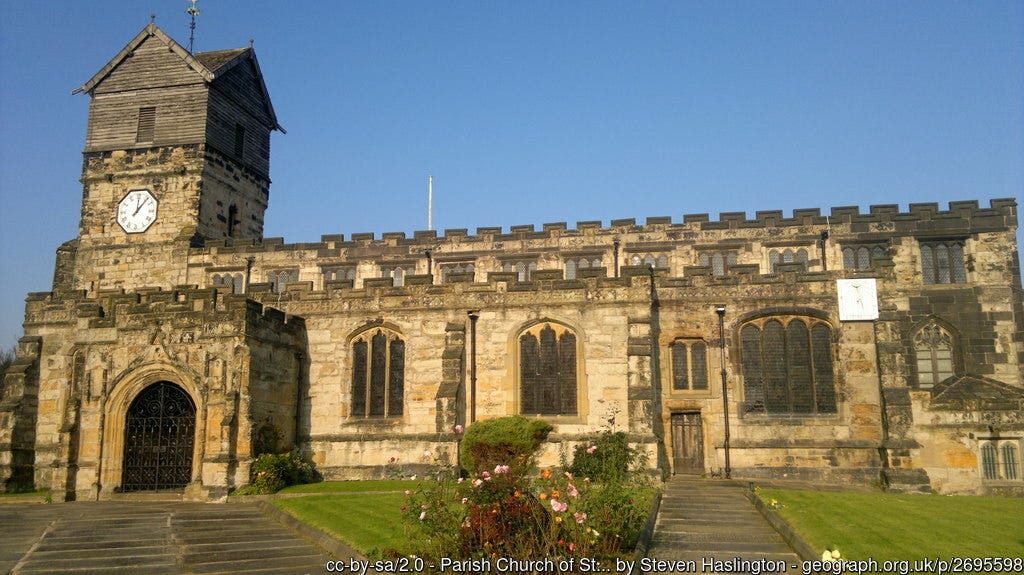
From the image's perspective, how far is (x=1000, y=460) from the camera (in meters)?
26.4

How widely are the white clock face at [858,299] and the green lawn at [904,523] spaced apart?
6155 mm

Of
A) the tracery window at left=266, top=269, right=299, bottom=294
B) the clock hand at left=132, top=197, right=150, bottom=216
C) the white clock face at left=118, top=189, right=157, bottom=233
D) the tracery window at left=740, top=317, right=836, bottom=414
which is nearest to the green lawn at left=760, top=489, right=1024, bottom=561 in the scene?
the tracery window at left=740, top=317, right=836, bottom=414

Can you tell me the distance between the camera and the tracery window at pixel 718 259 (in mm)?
38750

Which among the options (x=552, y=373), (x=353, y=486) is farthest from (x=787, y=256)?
(x=353, y=486)

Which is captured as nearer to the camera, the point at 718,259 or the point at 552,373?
A: the point at 552,373

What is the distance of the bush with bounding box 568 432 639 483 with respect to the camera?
84.3 ft

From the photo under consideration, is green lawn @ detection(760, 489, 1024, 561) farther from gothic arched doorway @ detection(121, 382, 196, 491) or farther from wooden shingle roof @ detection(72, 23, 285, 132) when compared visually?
wooden shingle roof @ detection(72, 23, 285, 132)

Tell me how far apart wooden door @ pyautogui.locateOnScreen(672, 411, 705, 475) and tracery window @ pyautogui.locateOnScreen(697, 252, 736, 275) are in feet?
38.8

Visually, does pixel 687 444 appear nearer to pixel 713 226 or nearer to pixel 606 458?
pixel 606 458

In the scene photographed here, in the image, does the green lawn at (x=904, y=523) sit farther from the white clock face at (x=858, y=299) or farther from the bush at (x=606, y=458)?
the white clock face at (x=858, y=299)

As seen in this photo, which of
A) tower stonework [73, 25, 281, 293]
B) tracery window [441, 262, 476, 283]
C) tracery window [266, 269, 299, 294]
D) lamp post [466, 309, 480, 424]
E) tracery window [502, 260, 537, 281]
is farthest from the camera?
tower stonework [73, 25, 281, 293]

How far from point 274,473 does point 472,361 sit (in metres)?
7.36

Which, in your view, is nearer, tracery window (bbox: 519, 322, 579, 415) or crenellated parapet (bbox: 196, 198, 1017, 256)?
tracery window (bbox: 519, 322, 579, 415)

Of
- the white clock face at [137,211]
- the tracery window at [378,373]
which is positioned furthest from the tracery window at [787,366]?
the white clock face at [137,211]
